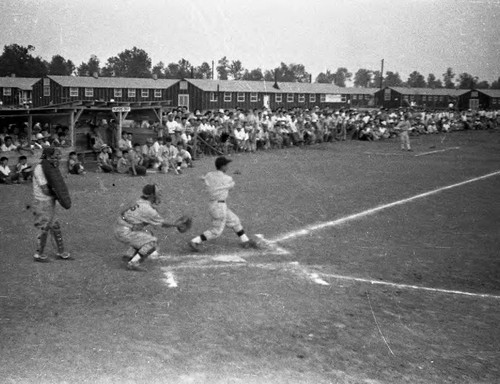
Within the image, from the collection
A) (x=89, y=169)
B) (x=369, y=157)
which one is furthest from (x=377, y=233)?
(x=369, y=157)

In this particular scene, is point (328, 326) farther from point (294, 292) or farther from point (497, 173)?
point (497, 173)

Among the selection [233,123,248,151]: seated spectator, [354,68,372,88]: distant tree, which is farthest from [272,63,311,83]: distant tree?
[233,123,248,151]: seated spectator

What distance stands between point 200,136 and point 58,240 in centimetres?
1683

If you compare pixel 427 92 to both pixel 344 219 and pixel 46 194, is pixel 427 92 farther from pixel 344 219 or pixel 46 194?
pixel 46 194

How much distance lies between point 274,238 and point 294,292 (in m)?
3.14

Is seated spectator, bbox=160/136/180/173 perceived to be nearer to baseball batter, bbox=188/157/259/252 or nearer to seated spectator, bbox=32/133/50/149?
seated spectator, bbox=32/133/50/149

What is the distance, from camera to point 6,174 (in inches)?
672

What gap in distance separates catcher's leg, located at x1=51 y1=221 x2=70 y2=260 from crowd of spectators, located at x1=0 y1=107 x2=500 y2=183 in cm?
640

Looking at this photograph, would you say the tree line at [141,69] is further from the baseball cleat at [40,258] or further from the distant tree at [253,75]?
the baseball cleat at [40,258]

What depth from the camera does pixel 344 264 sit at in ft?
30.1

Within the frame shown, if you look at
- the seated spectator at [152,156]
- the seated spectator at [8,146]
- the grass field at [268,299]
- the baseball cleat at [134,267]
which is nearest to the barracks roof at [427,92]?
the seated spectator at [152,156]

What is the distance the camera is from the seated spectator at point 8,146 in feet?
61.5

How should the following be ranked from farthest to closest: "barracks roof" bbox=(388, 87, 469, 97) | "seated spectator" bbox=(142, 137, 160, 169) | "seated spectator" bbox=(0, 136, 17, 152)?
"barracks roof" bbox=(388, 87, 469, 97), "seated spectator" bbox=(142, 137, 160, 169), "seated spectator" bbox=(0, 136, 17, 152)

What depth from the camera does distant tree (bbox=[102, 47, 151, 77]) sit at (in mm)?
108125
